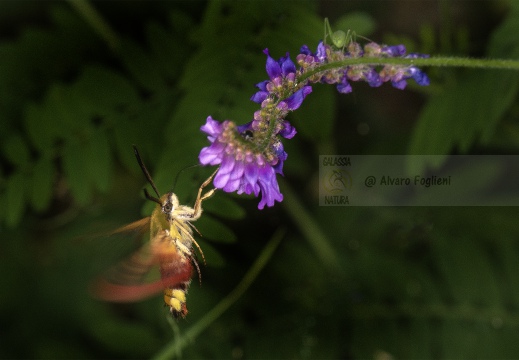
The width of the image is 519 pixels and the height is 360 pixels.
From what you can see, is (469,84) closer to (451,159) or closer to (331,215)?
(451,159)

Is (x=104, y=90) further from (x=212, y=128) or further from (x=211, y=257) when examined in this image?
(x=212, y=128)

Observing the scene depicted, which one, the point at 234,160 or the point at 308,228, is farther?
the point at 308,228

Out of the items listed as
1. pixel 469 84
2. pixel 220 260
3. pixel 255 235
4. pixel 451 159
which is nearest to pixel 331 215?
pixel 255 235

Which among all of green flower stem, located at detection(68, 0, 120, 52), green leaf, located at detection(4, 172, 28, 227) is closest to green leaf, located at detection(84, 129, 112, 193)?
green leaf, located at detection(4, 172, 28, 227)

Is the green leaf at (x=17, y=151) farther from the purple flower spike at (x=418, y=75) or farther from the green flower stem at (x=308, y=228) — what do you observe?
the purple flower spike at (x=418, y=75)

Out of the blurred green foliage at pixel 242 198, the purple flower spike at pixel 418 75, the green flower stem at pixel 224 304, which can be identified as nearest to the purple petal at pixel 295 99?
the purple flower spike at pixel 418 75

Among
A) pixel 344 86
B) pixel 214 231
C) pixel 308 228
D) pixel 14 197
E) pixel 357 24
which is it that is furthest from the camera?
pixel 308 228

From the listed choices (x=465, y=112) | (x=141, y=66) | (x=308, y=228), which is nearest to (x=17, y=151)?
(x=141, y=66)
